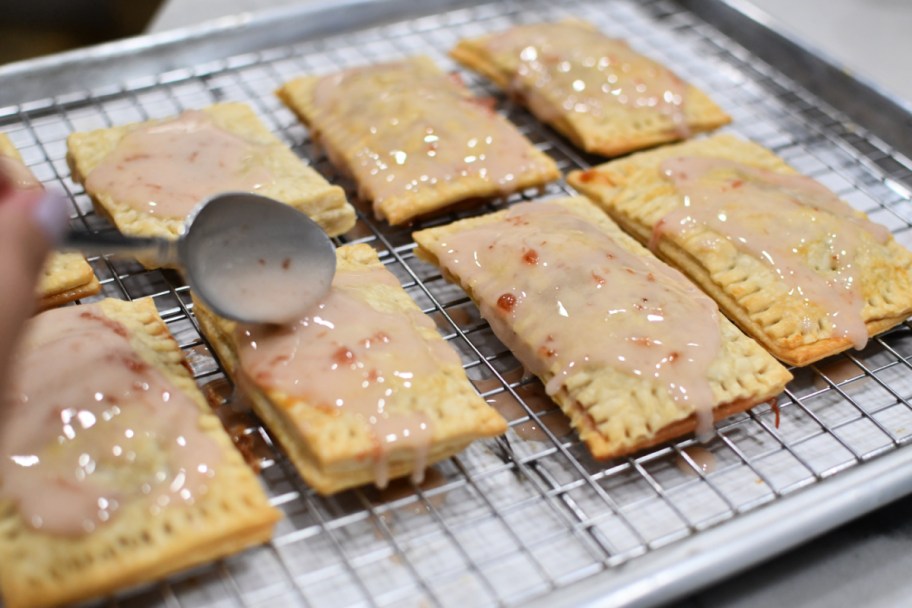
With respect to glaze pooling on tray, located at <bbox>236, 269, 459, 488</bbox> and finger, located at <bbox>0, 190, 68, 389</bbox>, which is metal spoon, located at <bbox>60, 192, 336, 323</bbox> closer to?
glaze pooling on tray, located at <bbox>236, 269, 459, 488</bbox>

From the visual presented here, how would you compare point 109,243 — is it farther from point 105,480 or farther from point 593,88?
point 593,88

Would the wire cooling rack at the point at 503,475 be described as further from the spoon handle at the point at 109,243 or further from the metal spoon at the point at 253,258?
the spoon handle at the point at 109,243

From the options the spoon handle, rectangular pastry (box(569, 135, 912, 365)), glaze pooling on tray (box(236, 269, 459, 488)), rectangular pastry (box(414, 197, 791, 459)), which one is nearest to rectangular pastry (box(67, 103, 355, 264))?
rectangular pastry (box(414, 197, 791, 459))

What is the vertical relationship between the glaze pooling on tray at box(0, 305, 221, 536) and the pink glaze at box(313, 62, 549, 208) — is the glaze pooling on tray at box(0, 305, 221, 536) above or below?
below

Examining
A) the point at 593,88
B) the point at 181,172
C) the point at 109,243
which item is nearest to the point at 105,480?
the point at 109,243

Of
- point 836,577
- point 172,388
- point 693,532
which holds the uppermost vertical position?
point 172,388

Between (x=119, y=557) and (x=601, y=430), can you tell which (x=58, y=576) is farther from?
(x=601, y=430)

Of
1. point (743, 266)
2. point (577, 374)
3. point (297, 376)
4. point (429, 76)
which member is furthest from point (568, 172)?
point (297, 376)
